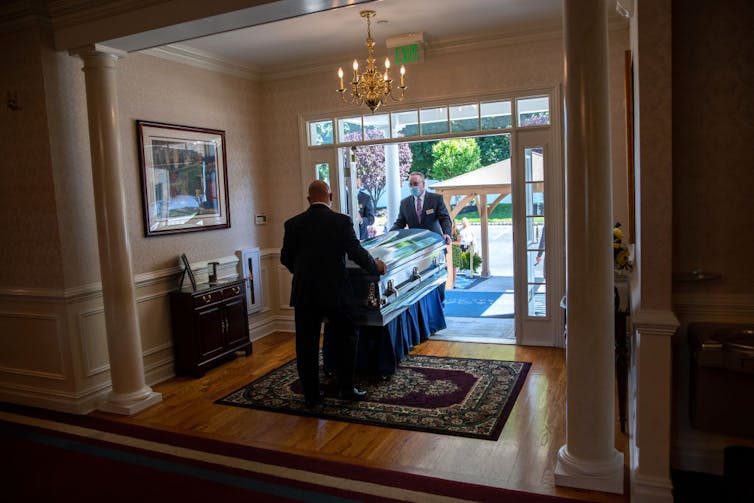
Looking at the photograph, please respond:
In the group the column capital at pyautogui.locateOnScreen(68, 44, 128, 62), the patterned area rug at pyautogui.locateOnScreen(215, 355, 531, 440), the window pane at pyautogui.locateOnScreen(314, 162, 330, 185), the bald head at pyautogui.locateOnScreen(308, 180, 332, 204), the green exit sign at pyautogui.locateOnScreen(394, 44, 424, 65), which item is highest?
the green exit sign at pyautogui.locateOnScreen(394, 44, 424, 65)

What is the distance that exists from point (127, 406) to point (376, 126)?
10.9ft

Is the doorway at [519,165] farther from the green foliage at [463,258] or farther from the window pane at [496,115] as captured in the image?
the green foliage at [463,258]

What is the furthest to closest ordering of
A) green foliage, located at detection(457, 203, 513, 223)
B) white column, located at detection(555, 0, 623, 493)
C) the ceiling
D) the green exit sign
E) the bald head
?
1. green foliage, located at detection(457, 203, 513, 223)
2. the green exit sign
3. the ceiling
4. the bald head
5. white column, located at detection(555, 0, 623, 493)

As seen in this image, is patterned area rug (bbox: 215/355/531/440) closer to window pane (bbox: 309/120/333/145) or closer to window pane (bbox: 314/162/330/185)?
window pane (bbox: 314/162/330/185)

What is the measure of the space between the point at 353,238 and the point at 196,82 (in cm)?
246

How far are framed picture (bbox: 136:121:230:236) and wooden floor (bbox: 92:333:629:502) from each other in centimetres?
136

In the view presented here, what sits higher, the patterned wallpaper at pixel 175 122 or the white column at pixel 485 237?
the patterned wallpaper at pixel 175 122

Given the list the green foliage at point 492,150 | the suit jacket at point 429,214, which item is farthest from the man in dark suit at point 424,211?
the green foliage at point 492,150

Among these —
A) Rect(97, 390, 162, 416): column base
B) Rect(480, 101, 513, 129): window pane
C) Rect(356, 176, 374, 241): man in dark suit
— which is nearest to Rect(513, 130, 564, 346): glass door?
Rect(480, 101, 513, 129): window pane

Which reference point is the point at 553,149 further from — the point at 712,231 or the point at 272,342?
the point at 272,342

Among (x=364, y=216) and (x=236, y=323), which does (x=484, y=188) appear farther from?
(x=236, y=323)

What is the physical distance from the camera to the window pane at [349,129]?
5715 millimetres

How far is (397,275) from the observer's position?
4.34 m

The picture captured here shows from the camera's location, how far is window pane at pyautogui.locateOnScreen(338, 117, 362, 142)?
225 inches
